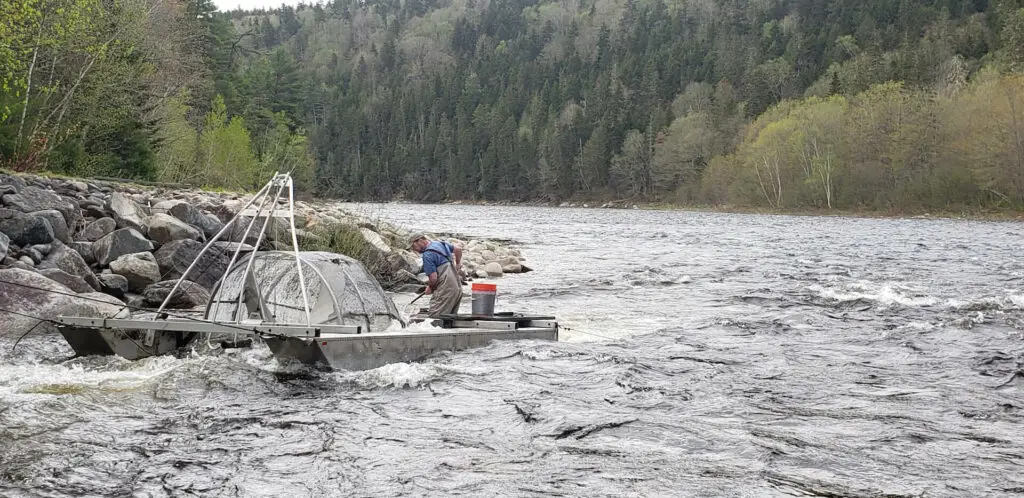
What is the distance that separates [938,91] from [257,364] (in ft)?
241

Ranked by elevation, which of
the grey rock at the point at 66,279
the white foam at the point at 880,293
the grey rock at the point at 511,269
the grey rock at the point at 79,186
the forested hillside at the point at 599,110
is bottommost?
the grey rock at the point at 511,269

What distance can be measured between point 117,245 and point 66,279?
A: 2.51 metres

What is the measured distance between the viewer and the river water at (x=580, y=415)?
7527 millimetres

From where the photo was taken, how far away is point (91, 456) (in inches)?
308

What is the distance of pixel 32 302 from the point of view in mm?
13133

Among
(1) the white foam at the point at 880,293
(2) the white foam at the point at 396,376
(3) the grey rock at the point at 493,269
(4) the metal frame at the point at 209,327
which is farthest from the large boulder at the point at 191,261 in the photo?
(1) the white foam at the point at 880,293

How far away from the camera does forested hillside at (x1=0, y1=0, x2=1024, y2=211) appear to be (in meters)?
28.0

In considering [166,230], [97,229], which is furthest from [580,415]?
[97,229]

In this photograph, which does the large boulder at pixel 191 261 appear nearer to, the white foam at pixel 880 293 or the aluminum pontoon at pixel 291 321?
the aluminum pontoon at pixel 291 321

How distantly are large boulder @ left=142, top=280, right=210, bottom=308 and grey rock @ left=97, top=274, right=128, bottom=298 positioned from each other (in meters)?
0.40

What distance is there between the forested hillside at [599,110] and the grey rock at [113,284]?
586 centimetres

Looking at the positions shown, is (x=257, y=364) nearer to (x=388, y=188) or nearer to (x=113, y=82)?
(x=113, y=82)

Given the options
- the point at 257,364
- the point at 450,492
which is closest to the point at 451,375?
the point at 257,364

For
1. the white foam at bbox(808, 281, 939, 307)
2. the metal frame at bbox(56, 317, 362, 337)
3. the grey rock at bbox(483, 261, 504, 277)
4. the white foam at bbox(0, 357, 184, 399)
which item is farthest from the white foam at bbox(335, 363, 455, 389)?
the grey rock at bbox(483, 261, 504, 277)
